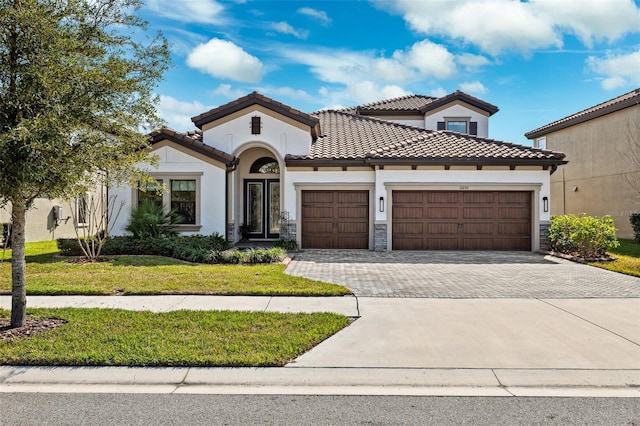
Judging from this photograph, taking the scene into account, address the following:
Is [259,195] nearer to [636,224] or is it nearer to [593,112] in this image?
[636,224]

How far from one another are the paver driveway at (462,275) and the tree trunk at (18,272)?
5.70 metres

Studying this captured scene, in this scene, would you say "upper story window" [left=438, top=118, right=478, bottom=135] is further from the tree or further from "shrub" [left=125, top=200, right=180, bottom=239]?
the tree

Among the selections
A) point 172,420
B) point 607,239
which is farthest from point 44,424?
point 607,239

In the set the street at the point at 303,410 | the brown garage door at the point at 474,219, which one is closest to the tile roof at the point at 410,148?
the brown garage door at the point at 474,219

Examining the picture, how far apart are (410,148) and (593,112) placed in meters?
11.6

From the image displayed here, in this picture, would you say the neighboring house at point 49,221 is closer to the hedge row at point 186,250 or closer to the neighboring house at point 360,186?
the hedge row at point 186,250

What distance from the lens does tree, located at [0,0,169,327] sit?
208 inches

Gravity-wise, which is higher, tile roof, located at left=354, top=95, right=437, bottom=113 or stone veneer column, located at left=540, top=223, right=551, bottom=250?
tile roof, located at left=354, top=95, right=437, bottom=113

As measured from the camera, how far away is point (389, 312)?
23.3 feet

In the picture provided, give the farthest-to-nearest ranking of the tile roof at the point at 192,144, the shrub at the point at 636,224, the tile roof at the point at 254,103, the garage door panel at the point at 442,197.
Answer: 1. the shrub at the point at 636,224
2. the tile roof at the point at 254,103
3. the garage door panel at the point at 442,197
4. the tile roof at the point at 192,144

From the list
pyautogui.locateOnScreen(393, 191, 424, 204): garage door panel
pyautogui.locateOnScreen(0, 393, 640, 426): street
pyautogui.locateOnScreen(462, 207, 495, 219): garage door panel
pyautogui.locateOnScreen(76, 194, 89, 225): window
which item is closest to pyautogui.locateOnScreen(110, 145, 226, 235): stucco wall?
pyautogui.locateOnScreen(76, 194, 89, 225): window

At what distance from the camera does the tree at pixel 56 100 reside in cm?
528

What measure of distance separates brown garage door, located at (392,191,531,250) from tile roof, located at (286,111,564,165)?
4.42 feet

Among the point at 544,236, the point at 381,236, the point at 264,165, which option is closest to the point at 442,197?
the point at 381,236
